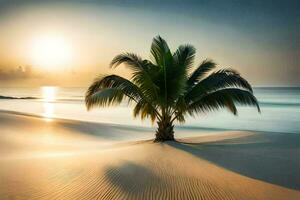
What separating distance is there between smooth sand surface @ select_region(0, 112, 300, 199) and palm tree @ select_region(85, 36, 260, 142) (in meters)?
0.79

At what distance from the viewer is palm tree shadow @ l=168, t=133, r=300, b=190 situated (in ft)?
12.3

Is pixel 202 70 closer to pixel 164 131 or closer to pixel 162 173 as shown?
pixel 164 131

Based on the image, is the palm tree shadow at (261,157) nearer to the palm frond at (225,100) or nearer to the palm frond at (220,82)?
the palm frond at (225,100)

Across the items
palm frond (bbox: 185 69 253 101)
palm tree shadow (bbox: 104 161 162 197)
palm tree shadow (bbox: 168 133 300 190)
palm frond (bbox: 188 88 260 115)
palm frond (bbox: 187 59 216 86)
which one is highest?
palm frond (bbox: 187 59 216 86)

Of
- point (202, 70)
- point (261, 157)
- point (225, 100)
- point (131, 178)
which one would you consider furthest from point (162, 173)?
point (202, 70)

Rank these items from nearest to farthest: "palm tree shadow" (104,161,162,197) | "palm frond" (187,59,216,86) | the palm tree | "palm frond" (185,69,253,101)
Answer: "palm tree shadow" (104,161,162,197) < the palm tree < "palm frond" (185,69,253,101) < "palm frond" (187,59,216,86)

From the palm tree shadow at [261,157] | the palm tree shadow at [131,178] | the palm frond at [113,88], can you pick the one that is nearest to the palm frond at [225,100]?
the palm tree shadow at [261,157]

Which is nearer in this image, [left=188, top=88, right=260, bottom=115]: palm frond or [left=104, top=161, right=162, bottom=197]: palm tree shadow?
[left=104, top=161, right=162, bottom=197]: palm tree shadow

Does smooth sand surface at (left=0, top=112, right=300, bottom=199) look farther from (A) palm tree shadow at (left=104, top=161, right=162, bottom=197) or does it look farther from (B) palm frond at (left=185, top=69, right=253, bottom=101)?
(B) palm frond at (left=185, top=69, right=253, bottom=101)

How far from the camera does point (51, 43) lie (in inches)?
449

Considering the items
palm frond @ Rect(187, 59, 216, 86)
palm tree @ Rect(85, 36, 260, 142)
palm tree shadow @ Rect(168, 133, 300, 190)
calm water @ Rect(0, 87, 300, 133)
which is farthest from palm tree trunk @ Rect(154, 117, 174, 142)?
calm water @ Rect(0, 87, 300, 133)

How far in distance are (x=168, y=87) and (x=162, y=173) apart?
8.82 ft

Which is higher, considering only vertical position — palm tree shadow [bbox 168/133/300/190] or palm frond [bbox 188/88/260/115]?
palm frond [bbox 188/88/260/115]

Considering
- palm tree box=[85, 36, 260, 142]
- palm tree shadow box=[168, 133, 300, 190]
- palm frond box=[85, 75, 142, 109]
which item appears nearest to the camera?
palm tree shadow box=[168, 133, 300, 190]
